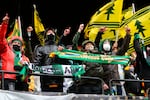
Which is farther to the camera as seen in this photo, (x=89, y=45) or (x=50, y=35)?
(x=50, y=35)

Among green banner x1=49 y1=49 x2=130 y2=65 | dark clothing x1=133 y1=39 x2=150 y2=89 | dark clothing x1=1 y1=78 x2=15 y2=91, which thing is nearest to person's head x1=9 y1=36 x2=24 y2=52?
green banner x1=49 y1=49 x2=130 y2=65

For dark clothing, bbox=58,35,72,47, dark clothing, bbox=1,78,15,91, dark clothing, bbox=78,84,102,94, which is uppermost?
dark clothing, bbox=58,35,72,47

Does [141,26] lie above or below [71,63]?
above

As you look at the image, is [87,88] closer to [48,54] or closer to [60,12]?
[48,54]

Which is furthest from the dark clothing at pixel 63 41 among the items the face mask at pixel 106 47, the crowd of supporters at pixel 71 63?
the face mask at pixel 106 47

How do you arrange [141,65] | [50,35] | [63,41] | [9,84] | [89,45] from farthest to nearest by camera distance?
1. [63,41]
2. [141,65]
3. [50,35]
4. [89,45]
5. [9,84]

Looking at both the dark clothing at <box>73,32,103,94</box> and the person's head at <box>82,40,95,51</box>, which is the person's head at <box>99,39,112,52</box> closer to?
the person's head at <box>82,40,95,51</box>

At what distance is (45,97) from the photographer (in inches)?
393

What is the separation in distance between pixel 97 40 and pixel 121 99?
5.29 ft

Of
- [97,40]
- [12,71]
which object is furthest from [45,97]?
[97,40]

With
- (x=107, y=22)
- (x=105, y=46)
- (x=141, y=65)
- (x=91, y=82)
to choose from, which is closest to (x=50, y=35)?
(x=105, y=46)

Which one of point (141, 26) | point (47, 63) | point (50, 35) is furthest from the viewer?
point (141, 26)

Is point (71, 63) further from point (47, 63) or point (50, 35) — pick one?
point (50, 35)

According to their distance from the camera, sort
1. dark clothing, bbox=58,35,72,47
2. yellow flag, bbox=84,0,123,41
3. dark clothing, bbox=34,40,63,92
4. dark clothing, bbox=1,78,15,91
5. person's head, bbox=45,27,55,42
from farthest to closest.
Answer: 1. yellow flag, bbox=84,0,123,41
2. dark clothing, bbox=58,35,72,47
3. person's head, bbox=45,27,55,42
4. dark clothing, bbox=34,40,63,92
5. dark clothing, bbox=1,78,15,91
